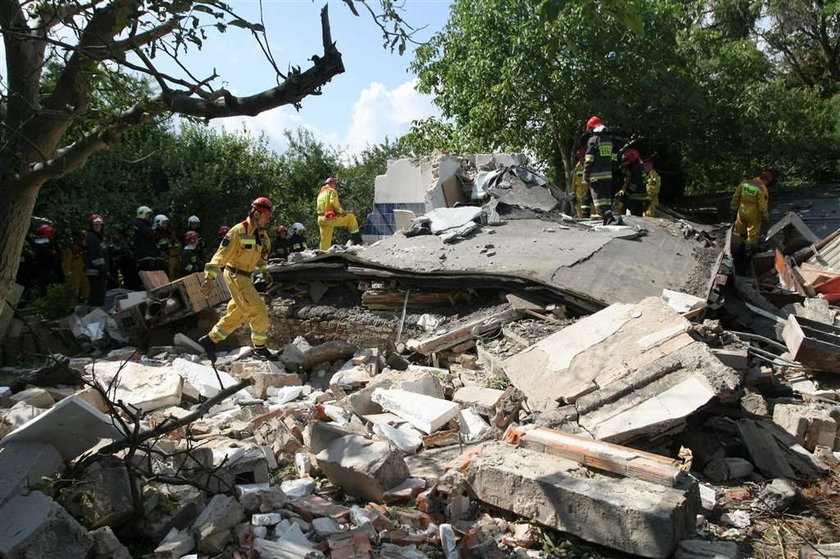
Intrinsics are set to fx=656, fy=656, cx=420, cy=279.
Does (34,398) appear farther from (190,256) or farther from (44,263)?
(190,256)

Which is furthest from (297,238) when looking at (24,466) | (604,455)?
(604,455)

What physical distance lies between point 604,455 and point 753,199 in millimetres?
8174

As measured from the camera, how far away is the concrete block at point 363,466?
360 cm

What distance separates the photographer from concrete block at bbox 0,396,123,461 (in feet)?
10.5

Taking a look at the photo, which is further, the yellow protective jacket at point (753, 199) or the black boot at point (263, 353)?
the yellow protective jacket at point (753, 199)

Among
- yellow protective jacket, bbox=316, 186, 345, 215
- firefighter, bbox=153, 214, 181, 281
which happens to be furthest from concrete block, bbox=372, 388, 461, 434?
firefighter, bbox=153, 214, 181, 281

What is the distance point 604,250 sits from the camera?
7047 millimetres

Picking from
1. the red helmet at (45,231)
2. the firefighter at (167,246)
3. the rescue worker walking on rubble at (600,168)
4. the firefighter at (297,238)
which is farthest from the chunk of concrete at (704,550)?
the red helmet at (45,231)

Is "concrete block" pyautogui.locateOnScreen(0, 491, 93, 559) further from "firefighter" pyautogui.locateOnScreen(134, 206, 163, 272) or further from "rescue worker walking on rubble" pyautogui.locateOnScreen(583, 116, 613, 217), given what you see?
"rescue worker walking on rubble" pyautogui.locateOnScreen(583, 116, 613, 217)

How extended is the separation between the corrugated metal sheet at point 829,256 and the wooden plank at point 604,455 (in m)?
7.16

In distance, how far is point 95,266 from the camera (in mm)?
9461

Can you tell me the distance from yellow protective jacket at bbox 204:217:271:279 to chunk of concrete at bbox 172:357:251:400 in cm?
108

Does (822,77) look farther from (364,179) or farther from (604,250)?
(604,250)

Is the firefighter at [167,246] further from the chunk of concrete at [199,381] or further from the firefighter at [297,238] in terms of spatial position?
the chunk of concrete at [199,381]
